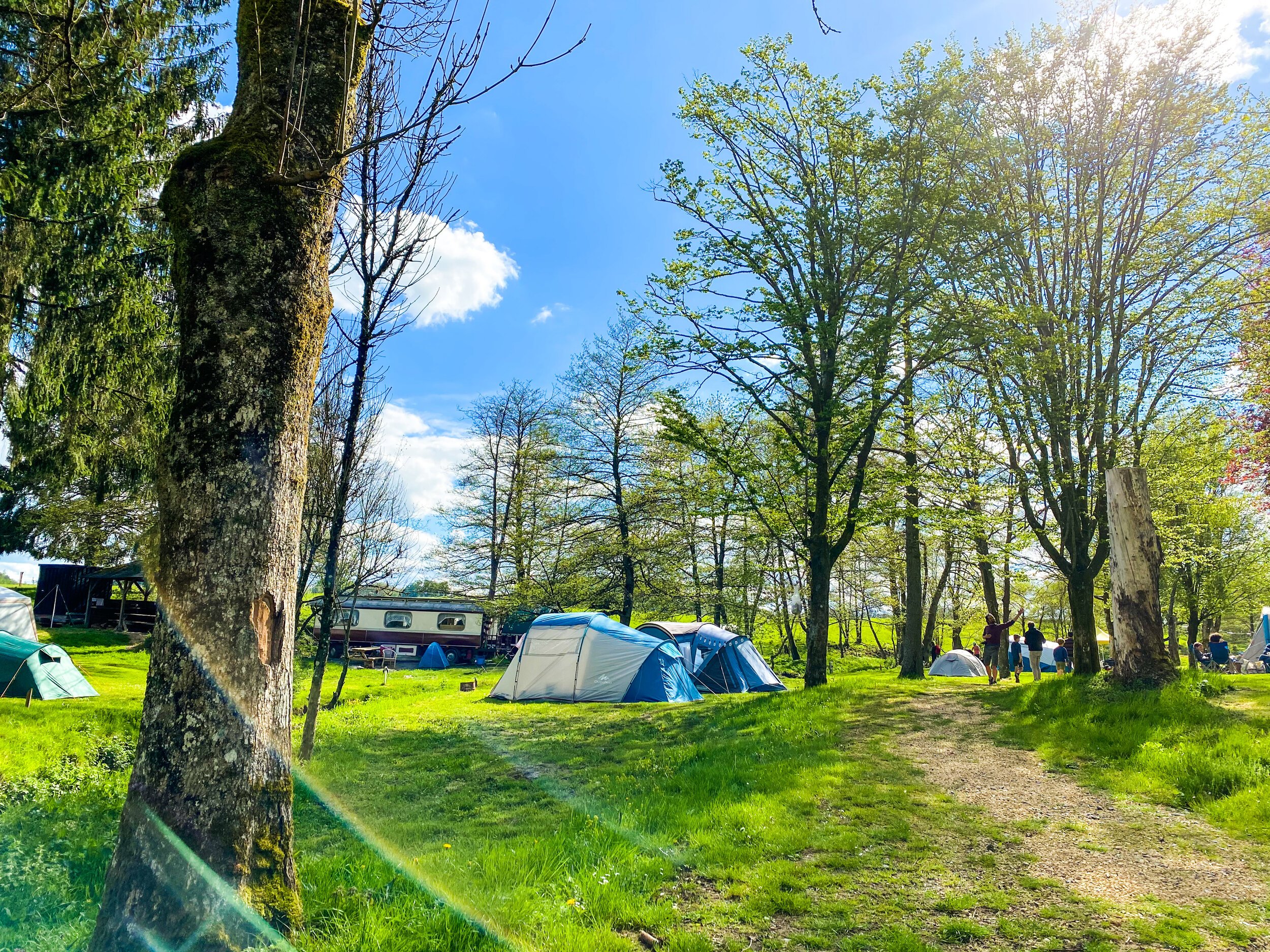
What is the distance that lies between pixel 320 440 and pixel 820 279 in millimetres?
9111

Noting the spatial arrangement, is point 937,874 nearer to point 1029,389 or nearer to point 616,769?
point 616,769

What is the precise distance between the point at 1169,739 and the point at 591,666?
1093 cm

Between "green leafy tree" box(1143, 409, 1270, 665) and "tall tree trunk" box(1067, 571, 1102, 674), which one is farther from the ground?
"green leafy tree" box(1143, 409, 1270, 665)

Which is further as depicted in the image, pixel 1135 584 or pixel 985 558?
pixel 985 558

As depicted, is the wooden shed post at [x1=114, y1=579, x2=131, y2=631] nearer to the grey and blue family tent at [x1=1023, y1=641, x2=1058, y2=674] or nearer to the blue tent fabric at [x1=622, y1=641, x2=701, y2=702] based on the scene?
the blue tent fabric at [x1=622, y1=641, x2=701, y2=702]

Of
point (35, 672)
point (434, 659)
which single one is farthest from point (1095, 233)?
point (434, 659)

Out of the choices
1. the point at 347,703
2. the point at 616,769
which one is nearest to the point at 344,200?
the point at 616,769

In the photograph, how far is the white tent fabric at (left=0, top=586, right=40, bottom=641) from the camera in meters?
16.2

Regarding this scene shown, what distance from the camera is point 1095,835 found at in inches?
193

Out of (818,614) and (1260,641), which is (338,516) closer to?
(818,614)

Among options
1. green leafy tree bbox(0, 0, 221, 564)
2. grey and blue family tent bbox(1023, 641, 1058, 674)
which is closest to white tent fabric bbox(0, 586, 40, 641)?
green leafy tree bbox(0, 0, 221, 564)

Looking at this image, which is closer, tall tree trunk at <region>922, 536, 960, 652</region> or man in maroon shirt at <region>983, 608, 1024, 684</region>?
man in maroon shirt at <region>983, 608, 1024, 684</region>

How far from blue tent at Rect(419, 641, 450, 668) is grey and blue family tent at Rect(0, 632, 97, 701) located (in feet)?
57.5

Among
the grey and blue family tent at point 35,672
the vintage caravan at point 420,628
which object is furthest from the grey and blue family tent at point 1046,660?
the grey and blue family tent at point 35,672
